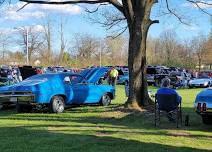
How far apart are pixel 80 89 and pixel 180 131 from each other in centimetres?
736

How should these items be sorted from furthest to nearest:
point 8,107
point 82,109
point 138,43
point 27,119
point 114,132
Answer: point 8,107 → point 82,109 → point 138,43 → point 27,119 → point 114,132

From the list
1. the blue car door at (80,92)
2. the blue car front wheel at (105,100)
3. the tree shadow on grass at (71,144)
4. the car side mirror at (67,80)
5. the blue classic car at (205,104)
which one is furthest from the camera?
the blue car front wheel at (105,100)

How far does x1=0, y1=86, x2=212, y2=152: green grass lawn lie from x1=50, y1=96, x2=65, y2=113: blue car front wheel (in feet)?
3.13

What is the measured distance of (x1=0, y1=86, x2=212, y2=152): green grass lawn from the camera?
982cm

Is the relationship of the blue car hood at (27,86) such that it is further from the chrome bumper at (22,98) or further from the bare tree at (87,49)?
the bare tree at (87,49)

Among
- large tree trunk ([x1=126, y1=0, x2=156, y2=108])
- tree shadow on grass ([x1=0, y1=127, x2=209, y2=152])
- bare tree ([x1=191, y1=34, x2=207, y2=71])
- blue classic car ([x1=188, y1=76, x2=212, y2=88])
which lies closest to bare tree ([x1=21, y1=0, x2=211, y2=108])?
large tree trunk ([x1=126, y1=0, x2=156, y2=108])

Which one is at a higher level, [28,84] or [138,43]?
[138,43]

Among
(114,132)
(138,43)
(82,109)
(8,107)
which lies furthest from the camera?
(8,107)

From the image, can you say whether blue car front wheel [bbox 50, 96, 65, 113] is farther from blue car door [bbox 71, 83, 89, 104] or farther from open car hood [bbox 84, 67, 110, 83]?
open car hood [bbox 84, 67, 110, 83]

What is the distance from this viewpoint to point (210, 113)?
41.1ft

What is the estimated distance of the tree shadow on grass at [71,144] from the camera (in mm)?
9523

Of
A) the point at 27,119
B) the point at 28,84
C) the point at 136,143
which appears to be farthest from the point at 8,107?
the point at 136,143

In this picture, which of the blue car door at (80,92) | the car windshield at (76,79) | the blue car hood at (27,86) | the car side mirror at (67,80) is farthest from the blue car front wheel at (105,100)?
the blue car hood at (27,86)

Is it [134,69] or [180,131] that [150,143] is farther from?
[134,69]
